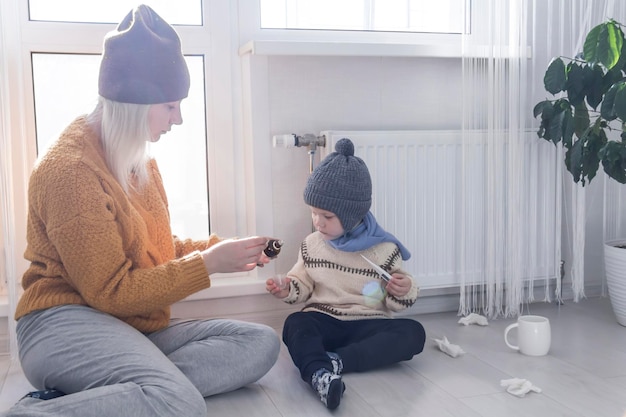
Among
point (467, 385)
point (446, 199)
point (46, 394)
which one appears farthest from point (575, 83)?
point (46, 394)

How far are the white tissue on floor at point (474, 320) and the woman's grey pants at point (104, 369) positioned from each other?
0.94m

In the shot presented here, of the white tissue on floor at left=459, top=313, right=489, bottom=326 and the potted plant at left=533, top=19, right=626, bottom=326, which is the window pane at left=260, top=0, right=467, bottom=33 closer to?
the potted plant at left=533, top=19, right=626, bottom=326

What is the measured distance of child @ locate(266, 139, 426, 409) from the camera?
6.15 feet

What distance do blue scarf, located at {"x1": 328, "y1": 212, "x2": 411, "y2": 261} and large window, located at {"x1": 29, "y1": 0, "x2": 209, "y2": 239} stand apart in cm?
56

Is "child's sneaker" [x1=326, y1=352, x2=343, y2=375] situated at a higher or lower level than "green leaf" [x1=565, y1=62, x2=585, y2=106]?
lower

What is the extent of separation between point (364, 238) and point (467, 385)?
49 centimetres

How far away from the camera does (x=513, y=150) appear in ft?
7.66

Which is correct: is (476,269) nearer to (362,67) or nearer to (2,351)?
(362,67)

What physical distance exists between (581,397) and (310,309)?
2.47 feet

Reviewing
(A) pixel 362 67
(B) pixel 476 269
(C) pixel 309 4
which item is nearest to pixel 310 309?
(B) pixel 476 269

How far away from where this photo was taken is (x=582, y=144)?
86.4 inches

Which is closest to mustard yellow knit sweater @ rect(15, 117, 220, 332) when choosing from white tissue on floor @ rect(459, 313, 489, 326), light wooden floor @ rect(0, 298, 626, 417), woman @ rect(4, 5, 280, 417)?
woman @ rect(4, 5, 280, 417)

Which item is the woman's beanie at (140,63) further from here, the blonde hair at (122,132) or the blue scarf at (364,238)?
the blue scarf at (364,238)

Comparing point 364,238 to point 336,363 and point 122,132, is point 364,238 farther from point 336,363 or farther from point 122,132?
point 122,132
